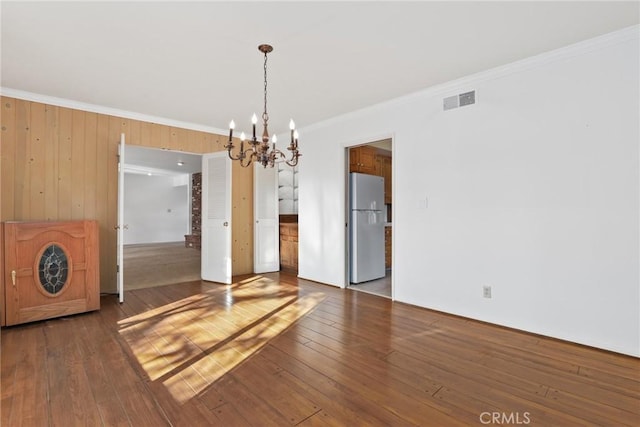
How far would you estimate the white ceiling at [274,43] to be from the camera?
219 cm

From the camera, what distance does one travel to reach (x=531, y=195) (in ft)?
9.52

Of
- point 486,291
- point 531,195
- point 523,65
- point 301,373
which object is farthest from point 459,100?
point 301,373

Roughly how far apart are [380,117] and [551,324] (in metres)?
2.93

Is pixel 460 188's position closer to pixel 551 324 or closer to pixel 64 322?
pixel 551 324

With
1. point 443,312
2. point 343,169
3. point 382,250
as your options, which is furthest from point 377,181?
point 443,312

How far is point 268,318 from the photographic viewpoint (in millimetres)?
3352

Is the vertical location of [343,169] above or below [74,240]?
above

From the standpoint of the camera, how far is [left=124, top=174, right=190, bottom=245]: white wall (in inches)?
426

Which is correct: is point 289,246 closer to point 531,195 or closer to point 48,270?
point 48,270

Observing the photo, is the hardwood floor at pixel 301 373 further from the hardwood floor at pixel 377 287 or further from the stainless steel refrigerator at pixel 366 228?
the stainless steel refrigerator at pixel 366 228

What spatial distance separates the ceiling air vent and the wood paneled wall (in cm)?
400

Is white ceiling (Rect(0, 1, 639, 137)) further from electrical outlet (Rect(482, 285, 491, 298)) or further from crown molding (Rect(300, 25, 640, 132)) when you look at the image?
electrical outlet (Rect(482, 285, 491, 298))

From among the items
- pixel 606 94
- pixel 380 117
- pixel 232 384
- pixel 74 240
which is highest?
pixel 380 117

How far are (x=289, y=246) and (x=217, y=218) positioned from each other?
4.82 feet
